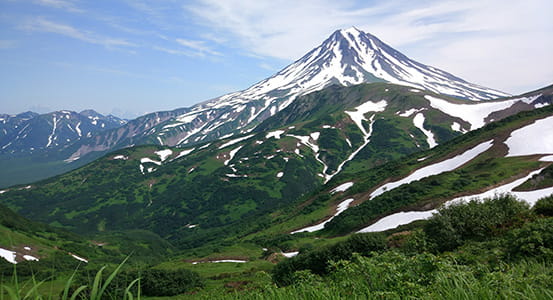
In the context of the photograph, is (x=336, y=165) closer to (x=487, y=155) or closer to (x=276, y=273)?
(x=487, y=155)

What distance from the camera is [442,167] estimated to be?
263ft

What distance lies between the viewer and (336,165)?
193 meters

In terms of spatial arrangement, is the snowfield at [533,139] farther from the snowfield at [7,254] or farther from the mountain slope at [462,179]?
the snowfield at [7,254]

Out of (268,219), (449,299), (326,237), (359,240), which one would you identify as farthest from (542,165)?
(268,219)

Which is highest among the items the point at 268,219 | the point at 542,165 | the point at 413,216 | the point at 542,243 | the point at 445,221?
the point at 542,243

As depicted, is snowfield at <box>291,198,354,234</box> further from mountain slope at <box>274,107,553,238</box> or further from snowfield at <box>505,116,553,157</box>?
snowfield at <box>505,116,553,157</box>

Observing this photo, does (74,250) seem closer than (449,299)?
No

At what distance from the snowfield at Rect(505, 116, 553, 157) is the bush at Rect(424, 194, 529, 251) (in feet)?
180

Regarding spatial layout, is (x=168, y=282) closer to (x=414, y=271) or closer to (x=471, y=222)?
(x=471, y=222)

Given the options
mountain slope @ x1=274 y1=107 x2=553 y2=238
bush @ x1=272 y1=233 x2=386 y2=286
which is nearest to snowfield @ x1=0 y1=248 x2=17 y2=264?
mountain slope @ x1=274 y1=107 x2=553 y2=238

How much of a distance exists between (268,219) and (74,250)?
207 feet

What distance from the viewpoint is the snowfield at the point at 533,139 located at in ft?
218

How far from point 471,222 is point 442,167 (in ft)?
212

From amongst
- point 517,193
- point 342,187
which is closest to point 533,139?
point 517,193
